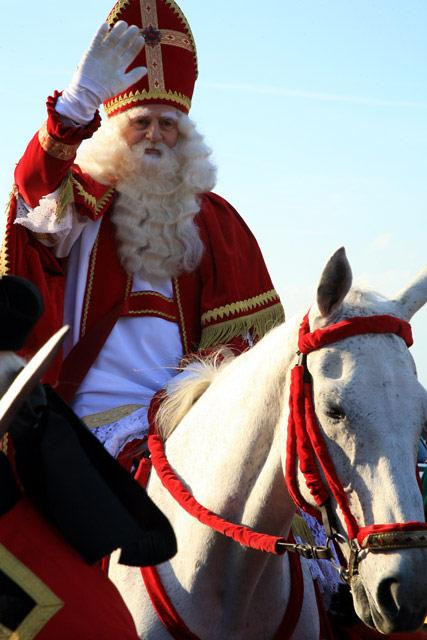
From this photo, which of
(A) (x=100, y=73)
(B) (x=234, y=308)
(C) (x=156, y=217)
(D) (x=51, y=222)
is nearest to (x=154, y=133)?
(C) (x=156, y=217)

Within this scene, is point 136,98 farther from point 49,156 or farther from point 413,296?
point 413,296

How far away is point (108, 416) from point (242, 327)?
0.84m

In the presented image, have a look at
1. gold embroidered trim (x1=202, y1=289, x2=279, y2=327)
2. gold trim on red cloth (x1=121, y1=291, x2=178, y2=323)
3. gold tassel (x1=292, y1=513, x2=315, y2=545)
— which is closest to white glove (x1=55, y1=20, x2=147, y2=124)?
gold trim on red cloth (x1=121, y1=291, x2=178, y2=323)

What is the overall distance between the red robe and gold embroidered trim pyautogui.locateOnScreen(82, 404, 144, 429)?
0.57ft

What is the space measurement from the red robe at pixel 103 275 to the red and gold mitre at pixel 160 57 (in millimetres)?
439

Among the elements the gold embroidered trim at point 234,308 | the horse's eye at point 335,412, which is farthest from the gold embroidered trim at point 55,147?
the horse's eye at point 335,412

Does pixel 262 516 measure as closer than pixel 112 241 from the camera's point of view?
Yes

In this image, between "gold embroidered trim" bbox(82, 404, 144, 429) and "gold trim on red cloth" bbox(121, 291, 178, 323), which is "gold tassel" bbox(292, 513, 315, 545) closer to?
"gold embroidered trim" bbox(82, 404, 144, 429)

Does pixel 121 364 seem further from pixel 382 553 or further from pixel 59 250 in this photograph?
pixel 382 553

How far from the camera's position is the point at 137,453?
4266mm

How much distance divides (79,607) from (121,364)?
2.35 meters

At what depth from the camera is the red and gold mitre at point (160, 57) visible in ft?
16.8

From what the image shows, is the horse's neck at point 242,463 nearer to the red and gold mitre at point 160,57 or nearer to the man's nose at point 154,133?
the man's nose at point 154,133

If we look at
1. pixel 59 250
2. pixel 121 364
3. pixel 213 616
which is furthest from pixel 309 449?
pixel 59 250
